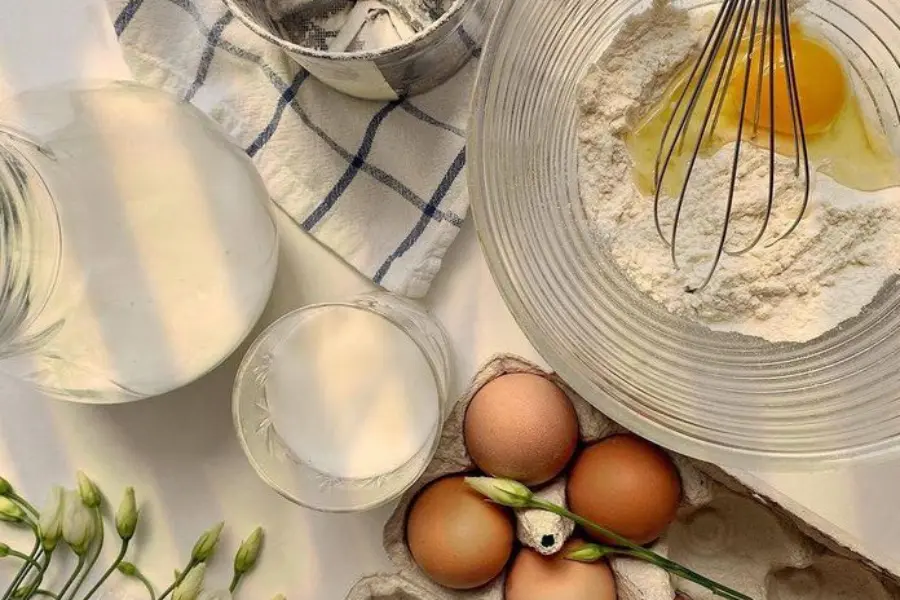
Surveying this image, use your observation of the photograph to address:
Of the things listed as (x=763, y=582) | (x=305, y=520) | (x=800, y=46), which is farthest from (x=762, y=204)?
(x=305, y=520)

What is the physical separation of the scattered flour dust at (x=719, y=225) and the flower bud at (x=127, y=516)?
0.38 m

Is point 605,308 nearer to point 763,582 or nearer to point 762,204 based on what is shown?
point 762,204

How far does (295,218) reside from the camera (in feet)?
2.42

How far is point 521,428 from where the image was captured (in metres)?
0.67

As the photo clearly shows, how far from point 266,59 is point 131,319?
218 mm

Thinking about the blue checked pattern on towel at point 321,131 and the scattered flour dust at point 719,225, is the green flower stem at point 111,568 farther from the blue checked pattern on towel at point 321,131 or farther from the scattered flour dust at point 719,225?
the scattered flour dust at point 719,225

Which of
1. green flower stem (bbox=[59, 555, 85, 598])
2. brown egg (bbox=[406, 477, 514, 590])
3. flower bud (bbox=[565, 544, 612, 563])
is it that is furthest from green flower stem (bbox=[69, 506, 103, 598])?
flower bud (bbox=[565, 544, 612, 563])

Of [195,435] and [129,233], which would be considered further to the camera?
[195,435]

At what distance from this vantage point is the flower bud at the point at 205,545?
0.73 metres

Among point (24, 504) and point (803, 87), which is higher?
point (803, 87)

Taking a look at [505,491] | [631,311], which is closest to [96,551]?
[505,491]

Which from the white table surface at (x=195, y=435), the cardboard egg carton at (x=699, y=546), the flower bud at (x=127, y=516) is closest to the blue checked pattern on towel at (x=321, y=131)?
the white table surface at (x=195, y=435)

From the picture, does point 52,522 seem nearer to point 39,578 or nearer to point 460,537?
point 39,578

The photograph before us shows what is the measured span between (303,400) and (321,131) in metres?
0.19
